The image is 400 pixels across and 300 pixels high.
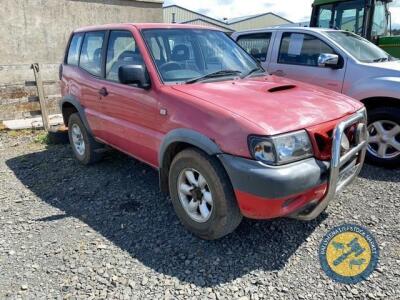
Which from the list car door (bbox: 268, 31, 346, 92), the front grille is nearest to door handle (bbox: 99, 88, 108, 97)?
the front grille

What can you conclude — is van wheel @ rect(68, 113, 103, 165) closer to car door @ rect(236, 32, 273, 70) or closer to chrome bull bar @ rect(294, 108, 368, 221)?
car door @ rect(236, 32, 273, 70)

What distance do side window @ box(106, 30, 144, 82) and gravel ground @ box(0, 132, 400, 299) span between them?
1392mm

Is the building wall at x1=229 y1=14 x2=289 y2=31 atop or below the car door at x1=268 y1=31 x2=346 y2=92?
atop

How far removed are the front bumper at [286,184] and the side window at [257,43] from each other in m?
3.30

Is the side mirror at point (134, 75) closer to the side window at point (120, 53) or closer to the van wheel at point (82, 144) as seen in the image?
the side window at point (120, 53)

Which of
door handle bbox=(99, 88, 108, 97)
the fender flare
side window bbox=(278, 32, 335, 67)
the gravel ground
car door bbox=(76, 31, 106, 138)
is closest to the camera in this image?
the gravel ground

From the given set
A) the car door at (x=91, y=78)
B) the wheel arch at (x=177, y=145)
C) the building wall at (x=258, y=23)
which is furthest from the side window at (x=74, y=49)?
the building wall at (x=258, y=23)

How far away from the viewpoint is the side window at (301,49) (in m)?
5.16

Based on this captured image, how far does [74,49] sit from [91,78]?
2.98ft

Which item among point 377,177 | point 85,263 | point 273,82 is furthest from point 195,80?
point 377,177

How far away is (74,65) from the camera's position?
4840 mm

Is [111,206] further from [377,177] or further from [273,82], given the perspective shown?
[377,177]

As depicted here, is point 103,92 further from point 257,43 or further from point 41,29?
point 41,29

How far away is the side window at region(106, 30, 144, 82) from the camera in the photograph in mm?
3611
